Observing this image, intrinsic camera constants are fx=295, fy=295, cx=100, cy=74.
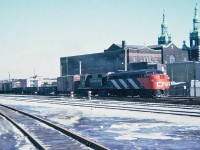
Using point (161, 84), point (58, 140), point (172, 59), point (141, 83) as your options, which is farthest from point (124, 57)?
point (58, 140)

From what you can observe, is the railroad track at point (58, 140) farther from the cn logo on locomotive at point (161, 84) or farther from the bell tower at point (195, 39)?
the bell tower at point (195, 39)

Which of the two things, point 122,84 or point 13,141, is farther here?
point 122,84

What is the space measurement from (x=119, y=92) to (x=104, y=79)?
4309mm

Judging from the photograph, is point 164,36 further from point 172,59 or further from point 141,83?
point 141,83

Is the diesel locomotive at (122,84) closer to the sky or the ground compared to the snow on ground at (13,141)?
closer to the sky

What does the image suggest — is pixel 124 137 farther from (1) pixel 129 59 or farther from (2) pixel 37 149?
(1) pixel 129 59

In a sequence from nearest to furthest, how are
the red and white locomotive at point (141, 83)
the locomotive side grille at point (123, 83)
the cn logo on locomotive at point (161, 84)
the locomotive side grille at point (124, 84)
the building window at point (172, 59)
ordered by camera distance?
the cn logo on locomotive at point (161, 84)
the red and white locomotive at point (141, 83)
the locomotive side grille at point (124, 84)
the locomotive side grille at point (123, 83)
the building window at point (172, 59)

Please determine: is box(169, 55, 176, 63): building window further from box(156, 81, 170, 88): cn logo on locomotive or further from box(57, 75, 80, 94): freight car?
box(156, 81, 170, 88): cn logo on locomotive

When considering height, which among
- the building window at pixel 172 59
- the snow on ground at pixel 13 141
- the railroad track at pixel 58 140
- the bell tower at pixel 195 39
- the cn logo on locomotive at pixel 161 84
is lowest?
the snow on ground at pixel 13 141

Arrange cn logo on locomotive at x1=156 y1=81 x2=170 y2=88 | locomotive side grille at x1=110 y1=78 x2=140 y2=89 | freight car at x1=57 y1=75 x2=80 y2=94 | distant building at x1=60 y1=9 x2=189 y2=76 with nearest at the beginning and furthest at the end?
cn logo on locomotive at x1=156 y1=81 x2=170 y2=88 → locomotive side grille at x1=110 y1=78 x2=140 y2=89 → freight car at x1=57 y1=75 x2=80 y2=94 → distant building at x1=60 y1=9 x2=189 y2=76

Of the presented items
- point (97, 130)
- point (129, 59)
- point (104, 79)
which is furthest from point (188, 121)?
point (129, 59)

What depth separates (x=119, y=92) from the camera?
42.6 m

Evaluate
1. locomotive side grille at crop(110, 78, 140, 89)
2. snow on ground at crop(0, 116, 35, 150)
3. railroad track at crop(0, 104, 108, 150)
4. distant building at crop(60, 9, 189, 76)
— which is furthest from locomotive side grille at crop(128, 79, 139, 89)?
distant building at crop(60, 9, 189, 76)

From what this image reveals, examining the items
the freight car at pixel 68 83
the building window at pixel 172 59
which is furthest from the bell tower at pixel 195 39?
the freight car at pixel 68 83
